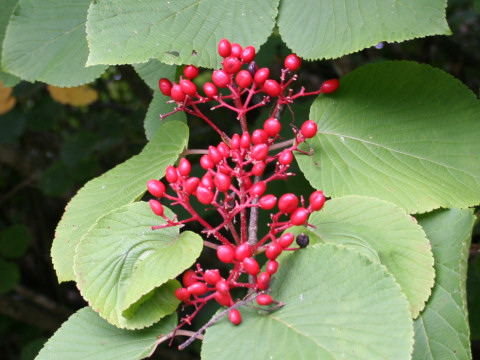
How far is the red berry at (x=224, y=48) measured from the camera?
1543 millimetres

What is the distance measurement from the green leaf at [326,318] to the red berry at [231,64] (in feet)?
1.77

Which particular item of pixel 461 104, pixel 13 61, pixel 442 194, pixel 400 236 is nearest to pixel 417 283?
pixel 400 236

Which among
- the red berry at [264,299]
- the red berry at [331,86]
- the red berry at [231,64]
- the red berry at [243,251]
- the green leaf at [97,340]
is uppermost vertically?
the red berry at [231,64]

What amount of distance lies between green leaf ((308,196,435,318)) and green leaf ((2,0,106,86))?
1060mm

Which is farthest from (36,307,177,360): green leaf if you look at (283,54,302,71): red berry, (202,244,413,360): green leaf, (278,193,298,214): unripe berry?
(283,54,302,71): red berry

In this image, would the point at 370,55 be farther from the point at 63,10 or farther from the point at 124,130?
the point at 63,10

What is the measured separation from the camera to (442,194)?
150 cm

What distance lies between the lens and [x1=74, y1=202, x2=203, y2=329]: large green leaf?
52.9 inches

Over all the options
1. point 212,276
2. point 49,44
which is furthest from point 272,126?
point 49,44

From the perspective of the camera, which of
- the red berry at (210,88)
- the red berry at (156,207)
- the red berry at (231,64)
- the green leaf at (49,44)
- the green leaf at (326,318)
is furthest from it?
the green leaf at (49,44)

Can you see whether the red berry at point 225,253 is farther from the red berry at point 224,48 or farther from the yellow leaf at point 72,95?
the yellow leaf at point 72,95

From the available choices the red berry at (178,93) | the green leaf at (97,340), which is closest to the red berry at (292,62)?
the red berry at (178,93)

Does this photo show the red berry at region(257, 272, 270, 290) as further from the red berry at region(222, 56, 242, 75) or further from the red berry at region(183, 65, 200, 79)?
the red berry at region(183, 65, 200, 79)

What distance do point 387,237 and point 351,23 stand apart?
0.60 metres
